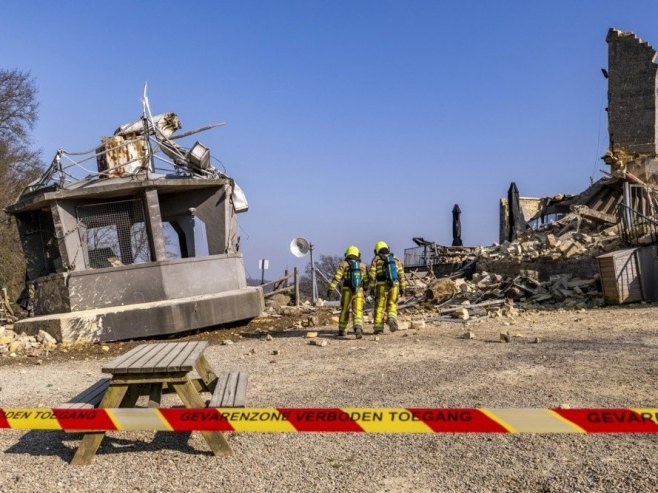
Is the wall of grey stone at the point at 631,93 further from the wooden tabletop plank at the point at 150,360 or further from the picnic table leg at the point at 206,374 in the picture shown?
the wooden tabletop plank at the point at 150,360

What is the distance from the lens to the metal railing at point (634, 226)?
49.0 ft

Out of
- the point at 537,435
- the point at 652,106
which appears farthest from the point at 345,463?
the point at 652,106

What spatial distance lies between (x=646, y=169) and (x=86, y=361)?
2715cm

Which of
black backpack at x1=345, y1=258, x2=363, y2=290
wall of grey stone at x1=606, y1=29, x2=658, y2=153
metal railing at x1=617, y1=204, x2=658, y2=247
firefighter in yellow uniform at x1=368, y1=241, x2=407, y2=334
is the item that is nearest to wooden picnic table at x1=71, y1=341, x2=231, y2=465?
black backpack at x1=345, y1=258, x2=363, y2=290

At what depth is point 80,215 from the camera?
12.9m

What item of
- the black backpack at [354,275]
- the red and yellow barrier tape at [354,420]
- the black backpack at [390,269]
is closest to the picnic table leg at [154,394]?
the red and yellow barrier tape at [354,420]

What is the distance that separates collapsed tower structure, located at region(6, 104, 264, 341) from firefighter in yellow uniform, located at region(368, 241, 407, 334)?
3362 millimetres

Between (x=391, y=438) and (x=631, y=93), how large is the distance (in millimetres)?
31389

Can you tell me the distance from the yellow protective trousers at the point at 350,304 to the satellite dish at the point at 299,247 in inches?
357

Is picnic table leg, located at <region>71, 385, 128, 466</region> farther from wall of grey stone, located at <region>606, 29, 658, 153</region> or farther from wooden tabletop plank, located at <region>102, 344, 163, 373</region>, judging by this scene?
wall of grey stone, located at <region>606, 29, 658, 153</region>

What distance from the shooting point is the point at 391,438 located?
474 centimetres

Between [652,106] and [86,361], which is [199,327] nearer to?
[86,361]

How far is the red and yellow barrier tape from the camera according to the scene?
2.98 metres

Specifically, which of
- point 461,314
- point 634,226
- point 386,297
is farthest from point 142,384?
point 634,226
